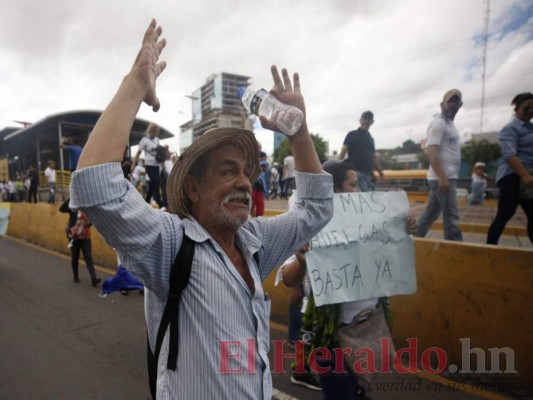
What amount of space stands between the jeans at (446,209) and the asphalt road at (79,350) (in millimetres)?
1996

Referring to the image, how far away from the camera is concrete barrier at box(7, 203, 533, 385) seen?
109 inches

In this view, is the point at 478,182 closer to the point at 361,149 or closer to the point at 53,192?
the point at 361,149

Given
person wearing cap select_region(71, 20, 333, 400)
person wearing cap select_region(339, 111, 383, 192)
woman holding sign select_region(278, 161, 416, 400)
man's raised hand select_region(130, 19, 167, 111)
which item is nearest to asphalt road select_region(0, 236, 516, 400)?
woman holding sign select_region(278, 161, 416, 400)

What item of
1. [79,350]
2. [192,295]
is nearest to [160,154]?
[79,350]

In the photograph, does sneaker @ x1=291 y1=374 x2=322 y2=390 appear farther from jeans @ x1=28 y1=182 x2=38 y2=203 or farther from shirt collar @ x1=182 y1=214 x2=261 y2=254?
jeans @ x1=28 y1=182 x2=38 y2=203

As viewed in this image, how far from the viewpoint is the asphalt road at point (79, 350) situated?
2807 mm

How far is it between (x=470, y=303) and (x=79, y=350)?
3717 mm

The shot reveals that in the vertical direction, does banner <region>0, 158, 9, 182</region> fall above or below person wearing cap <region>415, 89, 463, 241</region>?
above

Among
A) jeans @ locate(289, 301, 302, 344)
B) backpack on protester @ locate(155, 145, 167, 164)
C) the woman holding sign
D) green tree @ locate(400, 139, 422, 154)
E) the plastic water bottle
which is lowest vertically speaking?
jeans @ locate(289, 301, 302, 344)

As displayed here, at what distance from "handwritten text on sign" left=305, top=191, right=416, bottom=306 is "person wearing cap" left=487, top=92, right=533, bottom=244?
7.46ft

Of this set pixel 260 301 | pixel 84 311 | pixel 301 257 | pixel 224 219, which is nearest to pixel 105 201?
pixel 224 219

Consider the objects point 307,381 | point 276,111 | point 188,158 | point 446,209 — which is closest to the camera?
point 188,158

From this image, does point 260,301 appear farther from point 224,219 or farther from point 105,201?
point 105,201

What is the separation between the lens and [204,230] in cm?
129
